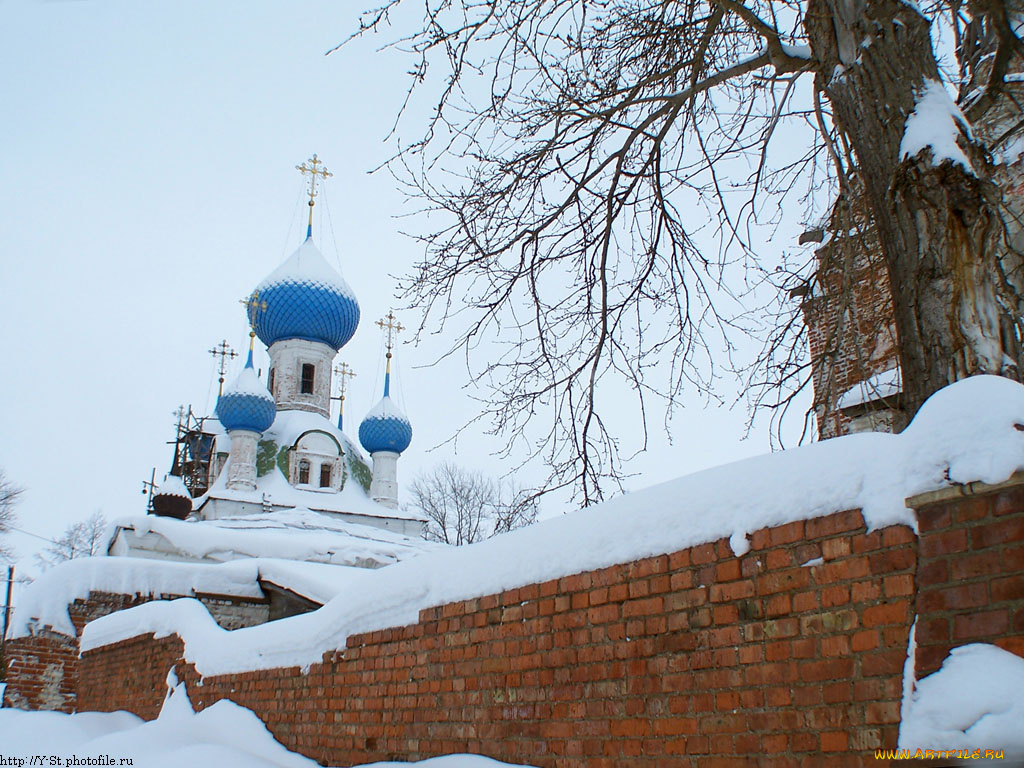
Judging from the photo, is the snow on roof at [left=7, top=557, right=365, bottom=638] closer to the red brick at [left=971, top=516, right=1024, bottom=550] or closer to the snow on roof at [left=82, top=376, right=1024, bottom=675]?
the snow on roof at [left=82, top=376, right=1024, bottom=675]

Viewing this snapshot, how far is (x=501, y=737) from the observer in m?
4.23

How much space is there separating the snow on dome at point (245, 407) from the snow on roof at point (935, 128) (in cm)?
2410

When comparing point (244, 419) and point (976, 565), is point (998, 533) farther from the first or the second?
point (244, 419)

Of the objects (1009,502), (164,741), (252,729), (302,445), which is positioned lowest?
(164,741)

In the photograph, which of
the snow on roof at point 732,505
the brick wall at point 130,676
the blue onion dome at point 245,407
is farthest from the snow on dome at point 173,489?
the snow on roof at point 732,505

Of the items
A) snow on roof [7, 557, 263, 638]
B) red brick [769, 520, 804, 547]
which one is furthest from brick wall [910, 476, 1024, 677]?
snow on roof [7, 557, 263, 638]

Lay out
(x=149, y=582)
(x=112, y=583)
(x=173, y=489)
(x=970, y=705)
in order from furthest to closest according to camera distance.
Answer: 1. (x=173, y=489)
2. (x=149, y=582)
3. (x=112, y=583)
4. (x=970, y=705)

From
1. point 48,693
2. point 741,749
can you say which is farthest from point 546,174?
point 48,693

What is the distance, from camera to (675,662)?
11.0ft

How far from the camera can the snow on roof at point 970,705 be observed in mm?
2184

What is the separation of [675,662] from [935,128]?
8.57 feet

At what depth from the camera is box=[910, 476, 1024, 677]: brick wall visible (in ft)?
7.72

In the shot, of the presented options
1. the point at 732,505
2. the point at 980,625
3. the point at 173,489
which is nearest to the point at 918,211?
the point at 732,505

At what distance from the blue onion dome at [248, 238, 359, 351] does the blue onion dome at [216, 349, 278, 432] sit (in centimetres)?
272
